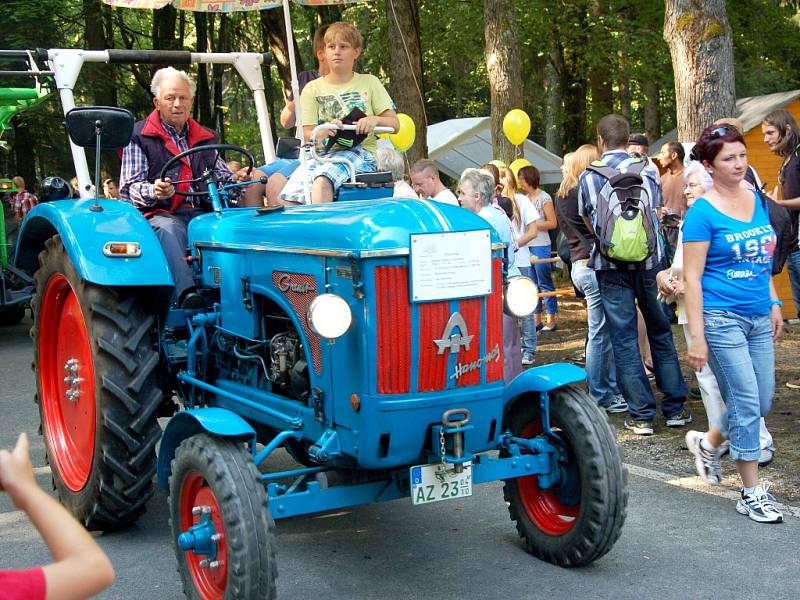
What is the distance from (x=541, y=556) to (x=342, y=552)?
35.7 inches

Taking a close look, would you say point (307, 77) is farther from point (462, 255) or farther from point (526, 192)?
point (526, 192)

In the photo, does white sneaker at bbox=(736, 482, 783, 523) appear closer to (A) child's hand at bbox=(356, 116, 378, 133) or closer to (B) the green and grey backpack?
(B) the green and grey backpack

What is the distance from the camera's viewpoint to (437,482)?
13.2ft

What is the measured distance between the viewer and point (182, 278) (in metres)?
5.32

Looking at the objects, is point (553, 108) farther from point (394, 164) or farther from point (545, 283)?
point (394, 164)

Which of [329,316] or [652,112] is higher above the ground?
[652,112]

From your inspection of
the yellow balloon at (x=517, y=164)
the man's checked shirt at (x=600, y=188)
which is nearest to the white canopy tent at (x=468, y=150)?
the yellow balloon at (x=517, y=164)

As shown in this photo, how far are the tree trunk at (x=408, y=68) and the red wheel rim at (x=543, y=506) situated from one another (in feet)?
33.7

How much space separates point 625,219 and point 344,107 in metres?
2.05

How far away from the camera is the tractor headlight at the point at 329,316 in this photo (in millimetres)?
3752

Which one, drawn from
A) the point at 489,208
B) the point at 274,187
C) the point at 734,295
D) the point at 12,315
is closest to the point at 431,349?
the point at 734,295

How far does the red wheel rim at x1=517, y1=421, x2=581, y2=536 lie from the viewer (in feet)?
14.9

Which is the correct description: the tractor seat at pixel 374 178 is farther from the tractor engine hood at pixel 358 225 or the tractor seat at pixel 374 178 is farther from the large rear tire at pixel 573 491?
the large rear tire at pixel 573 491

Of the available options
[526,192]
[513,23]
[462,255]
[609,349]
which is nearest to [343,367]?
[462,255]
